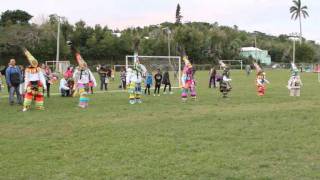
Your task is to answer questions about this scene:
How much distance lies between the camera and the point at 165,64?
35219 millimetres

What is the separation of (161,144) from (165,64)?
2488 cm

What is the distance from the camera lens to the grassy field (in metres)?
8.09

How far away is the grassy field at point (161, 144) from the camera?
8086 mm

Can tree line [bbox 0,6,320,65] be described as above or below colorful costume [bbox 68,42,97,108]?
above

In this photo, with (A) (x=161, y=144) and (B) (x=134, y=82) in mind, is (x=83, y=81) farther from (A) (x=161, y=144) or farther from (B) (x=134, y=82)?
(A) (x=161, y=144)

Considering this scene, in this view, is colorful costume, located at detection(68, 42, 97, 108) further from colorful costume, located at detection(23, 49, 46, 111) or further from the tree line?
the tree line

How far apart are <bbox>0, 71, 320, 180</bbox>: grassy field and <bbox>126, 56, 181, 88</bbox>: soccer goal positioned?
1600cm

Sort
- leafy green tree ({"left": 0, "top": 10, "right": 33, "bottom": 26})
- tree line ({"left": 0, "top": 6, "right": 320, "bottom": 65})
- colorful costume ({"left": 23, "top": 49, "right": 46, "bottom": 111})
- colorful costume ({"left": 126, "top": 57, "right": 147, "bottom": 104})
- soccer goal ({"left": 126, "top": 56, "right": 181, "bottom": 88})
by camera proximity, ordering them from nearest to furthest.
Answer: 1. colorful costume ({"left": 23, "top": 49, "right": 46, "bottom": 111})
2. colorful costume ({"left": 126, "top": 57, "right": 147, "bottom": 104})
3. soccer goal ({"left": 126, "top": 56, "right": 181, "bottom": 88})
4. tree line ({"left": 0, "top": 6, "right": 320, "bottom": 65})
5. leafy green tree ({"left": 0, "top": 10, "right": 33, "bottom": 26})

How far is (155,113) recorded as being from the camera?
1688 centimetres

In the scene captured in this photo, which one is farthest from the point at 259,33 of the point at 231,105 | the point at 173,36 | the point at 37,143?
the point at 37,143

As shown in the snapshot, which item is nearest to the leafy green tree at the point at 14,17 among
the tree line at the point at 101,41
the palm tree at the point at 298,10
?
the tree line at the point at 101,41

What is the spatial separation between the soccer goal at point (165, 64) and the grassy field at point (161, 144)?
16.0 meters

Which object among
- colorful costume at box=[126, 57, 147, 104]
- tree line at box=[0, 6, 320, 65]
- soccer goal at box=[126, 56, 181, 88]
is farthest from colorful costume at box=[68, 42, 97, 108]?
tree line at box=[0, 6, 320, 65]

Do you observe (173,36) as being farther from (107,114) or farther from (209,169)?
(209,169)
